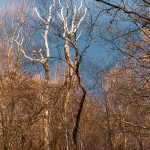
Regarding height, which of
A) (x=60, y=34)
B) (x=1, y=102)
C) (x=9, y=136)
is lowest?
(x=9, y=136)

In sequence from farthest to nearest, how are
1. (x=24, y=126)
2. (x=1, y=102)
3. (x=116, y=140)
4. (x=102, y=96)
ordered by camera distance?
(x=116, y=140) < (x=102, y=96) < (x=24, y=126) < (x=1, y=102)

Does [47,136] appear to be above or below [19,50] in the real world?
below

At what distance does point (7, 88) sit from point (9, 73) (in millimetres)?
1457

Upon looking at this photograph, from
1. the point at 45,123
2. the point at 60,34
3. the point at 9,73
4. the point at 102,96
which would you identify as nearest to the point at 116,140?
the point at 102,96

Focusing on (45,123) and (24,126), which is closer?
(24,126)

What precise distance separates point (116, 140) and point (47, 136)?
16492 millimetres

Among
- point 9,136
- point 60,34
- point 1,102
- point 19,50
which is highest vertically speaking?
point 19,50

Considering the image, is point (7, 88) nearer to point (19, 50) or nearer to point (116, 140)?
point (19, 50)

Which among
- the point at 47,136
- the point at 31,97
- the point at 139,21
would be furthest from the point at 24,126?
the point at 139,21

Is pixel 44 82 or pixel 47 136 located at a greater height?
pixel 44 82

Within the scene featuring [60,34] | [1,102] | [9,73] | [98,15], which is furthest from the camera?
[9,73]

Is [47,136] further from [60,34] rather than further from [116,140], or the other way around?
[116,140]

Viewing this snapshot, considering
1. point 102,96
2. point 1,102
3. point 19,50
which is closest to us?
point 1,102

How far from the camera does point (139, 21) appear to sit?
10.2 meters
